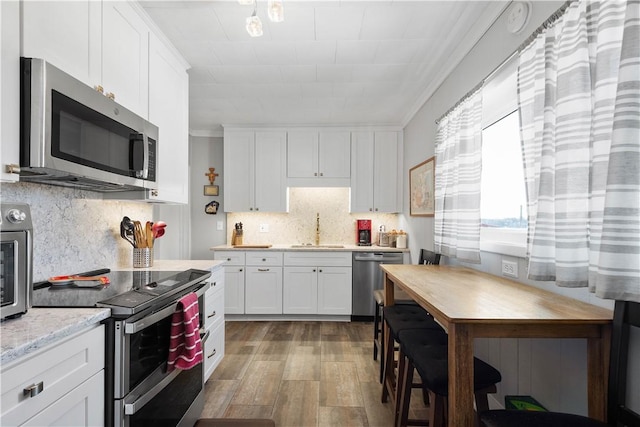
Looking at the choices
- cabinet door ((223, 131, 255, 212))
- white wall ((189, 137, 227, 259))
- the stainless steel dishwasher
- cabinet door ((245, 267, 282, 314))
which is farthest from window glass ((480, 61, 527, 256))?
white wall ((189, 137, 227, 259))

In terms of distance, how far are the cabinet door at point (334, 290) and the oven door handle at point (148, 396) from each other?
2491mm

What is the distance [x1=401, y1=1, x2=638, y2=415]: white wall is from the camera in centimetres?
133

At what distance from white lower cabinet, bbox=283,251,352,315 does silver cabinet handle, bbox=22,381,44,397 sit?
10.2 ft

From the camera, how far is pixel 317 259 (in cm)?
399

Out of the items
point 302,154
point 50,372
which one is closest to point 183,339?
point 50,372

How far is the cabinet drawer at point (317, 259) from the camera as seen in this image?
13.1 ft

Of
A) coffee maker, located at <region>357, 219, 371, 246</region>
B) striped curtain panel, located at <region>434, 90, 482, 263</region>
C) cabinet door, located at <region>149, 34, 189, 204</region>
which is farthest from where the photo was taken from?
coffee maker, located at <region>357, 219, 371, 246</region>

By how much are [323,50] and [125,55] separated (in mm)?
1283

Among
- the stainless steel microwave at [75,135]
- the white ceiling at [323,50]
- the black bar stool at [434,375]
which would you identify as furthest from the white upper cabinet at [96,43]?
the black bar stool at [434,375]

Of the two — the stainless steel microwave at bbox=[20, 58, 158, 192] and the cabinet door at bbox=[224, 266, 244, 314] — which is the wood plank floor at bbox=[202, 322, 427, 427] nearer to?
the cabinet door at bbox=[224, 266, 244, 314]

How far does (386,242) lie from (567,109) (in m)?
3.11

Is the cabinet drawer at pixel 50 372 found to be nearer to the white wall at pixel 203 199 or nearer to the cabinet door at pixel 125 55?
the cabinet door at pixel 125 55

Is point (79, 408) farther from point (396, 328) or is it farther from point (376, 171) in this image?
point (376, 171)

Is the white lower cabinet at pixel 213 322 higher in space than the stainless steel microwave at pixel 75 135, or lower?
lower
